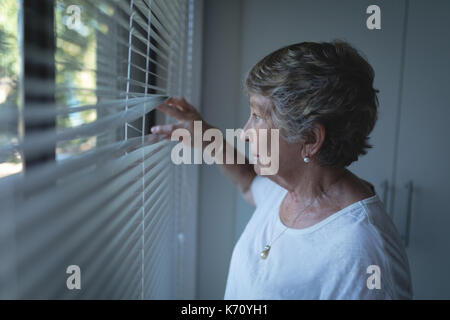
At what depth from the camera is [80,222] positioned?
55 centimetres

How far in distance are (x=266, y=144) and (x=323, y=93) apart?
0.24 meters

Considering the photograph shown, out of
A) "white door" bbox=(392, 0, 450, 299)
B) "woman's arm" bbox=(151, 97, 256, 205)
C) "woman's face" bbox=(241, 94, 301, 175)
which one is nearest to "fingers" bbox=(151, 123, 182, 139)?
"woman's arm" bbox=(151, 97, 256, 205)

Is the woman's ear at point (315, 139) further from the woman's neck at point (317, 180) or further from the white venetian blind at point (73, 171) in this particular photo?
the white venetian blind at point (73, 171)

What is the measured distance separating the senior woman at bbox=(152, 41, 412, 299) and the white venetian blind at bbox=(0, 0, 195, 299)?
362 mm

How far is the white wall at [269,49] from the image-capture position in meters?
1.65

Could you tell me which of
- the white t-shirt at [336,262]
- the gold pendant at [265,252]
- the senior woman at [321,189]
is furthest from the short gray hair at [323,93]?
the gold pendant at [265,252]

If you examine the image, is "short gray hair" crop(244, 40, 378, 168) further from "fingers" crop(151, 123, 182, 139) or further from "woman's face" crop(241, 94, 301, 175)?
"fingers" crop(151, 123, 182, 139)

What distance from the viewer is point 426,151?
65.9 inches

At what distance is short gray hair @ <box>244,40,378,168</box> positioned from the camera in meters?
0.94

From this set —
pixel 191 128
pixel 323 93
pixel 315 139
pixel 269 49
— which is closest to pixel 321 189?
pixel 315 139

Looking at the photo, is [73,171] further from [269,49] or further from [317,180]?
[269,49]

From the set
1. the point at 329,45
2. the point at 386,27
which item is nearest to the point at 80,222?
the point at 329,45
